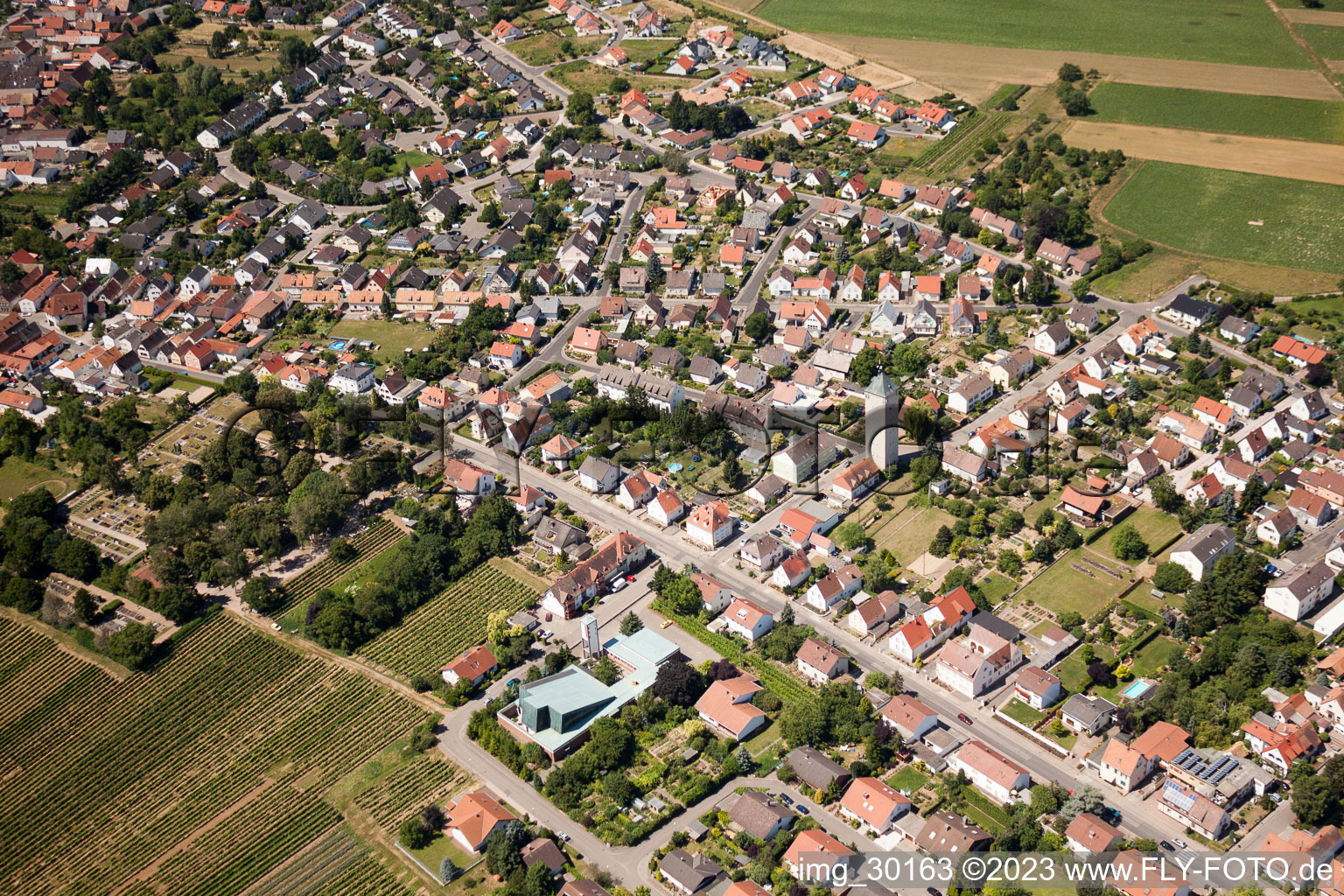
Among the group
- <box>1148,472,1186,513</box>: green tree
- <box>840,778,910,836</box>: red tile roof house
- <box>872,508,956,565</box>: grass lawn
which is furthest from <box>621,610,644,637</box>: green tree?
<box>1148,472,1186,513</box>: green tree

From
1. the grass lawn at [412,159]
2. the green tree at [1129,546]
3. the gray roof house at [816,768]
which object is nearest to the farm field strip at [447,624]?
the gray roof house at [816,768]

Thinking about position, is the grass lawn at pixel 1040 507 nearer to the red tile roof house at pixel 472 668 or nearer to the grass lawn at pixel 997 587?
the grass lawn at pixel 997 587

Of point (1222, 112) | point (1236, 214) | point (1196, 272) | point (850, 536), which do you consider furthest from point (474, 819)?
point (1222, 112)

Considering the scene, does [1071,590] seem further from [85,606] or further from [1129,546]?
[85,606]

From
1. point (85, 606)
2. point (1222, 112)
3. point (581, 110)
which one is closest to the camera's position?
point (85, 606)

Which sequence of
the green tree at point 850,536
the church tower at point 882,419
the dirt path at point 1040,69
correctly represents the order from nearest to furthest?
the green tree at point 850,536, the church tower at point 882,419, the dirt path at point 1040,69

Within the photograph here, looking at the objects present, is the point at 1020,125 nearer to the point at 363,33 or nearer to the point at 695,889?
the point at 363,33
